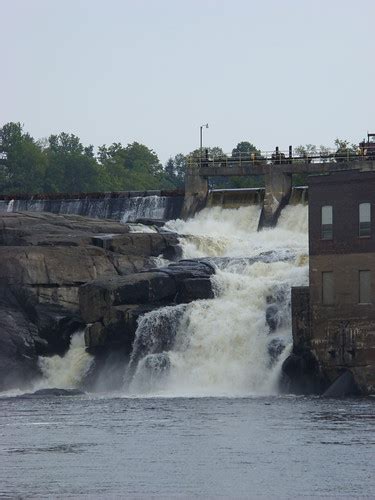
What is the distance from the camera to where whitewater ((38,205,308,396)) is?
90875 millimetres

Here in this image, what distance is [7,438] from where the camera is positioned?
6794 cm

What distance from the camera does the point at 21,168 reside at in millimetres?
181750

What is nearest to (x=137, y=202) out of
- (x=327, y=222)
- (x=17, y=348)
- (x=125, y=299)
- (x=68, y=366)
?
(x=68, y=366)

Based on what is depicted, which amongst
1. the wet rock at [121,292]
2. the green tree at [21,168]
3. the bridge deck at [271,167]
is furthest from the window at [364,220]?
the green tree at [21,168]

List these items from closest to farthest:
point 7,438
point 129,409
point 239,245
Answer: point 7,438 → point 129,409 → point 239,245

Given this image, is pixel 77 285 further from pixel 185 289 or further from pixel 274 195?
pixel 274 195

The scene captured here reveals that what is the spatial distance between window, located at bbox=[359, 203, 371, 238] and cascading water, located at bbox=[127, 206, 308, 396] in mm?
6619

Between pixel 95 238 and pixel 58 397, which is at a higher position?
pixel 95 238

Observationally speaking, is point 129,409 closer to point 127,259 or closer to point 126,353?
point 126,353

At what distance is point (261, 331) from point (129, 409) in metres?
13.8

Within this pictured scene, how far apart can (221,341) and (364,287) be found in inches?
362

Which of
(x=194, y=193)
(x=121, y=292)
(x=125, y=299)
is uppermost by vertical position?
(x=194, y=193)

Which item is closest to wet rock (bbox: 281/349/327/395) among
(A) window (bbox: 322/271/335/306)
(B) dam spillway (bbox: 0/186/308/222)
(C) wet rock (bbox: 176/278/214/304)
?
(A) window (bbox: 322/271/335/306)

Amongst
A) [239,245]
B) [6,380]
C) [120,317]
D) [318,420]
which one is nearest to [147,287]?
[120,317]
